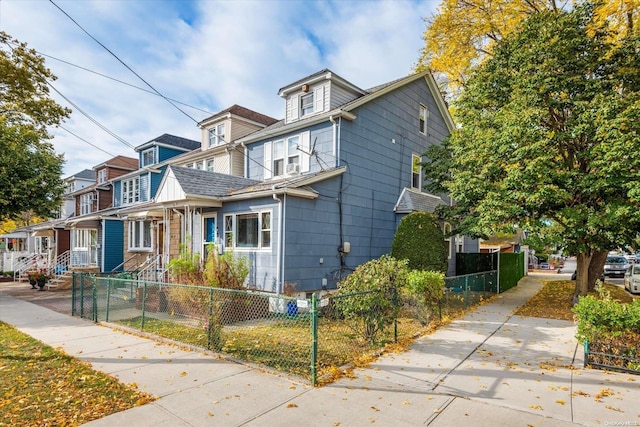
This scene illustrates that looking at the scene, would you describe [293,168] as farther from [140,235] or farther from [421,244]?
[140,235]

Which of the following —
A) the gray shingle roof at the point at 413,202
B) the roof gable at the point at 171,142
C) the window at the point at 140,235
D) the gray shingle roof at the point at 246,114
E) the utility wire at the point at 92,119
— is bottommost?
the window at the point at 140,235

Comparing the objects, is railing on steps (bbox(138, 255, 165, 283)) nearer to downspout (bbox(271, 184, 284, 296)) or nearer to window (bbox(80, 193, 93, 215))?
downspout (bbox(271, 184, 284, 296))

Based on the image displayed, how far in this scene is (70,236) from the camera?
79.6ft

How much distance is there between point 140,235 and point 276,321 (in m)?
12.4

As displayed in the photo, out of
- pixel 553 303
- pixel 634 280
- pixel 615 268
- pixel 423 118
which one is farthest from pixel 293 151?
pixel 615 268

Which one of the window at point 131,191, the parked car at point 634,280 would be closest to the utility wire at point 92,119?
the window at point 131,191

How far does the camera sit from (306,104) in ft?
48.6

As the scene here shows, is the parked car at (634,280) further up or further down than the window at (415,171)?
further down

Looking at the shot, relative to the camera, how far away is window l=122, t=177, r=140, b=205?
22.3 m

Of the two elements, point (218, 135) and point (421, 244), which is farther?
point (218, 135)

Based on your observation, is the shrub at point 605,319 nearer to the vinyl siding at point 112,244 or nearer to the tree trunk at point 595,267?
the tree trunk at point 595,267

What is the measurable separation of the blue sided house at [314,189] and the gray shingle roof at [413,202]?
6 cm

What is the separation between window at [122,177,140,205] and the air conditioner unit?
1293 centimetres

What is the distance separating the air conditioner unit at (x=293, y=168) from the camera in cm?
1392
